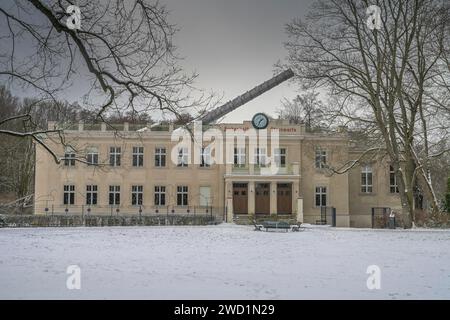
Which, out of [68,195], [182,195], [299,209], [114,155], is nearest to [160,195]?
[182,195]

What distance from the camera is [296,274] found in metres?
9.77

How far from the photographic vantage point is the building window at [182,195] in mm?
37625

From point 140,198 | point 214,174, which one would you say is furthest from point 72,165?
point 214,174

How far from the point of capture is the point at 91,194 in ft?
123

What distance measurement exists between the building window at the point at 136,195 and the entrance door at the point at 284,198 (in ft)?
33.0

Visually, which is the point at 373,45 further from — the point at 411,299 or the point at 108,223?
the point at 411,299

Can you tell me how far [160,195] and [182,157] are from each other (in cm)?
330

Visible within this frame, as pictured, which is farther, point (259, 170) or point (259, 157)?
point (259, 157)

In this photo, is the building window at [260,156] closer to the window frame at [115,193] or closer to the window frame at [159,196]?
the window frame at [159,196]

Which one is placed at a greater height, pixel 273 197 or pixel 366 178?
pixel 366 178

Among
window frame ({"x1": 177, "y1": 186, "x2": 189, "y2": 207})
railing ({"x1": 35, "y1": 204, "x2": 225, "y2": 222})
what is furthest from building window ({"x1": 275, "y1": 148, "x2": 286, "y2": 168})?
window frame ({"x1": 177, "y1": 186, "x2": 189, "y2": 207})

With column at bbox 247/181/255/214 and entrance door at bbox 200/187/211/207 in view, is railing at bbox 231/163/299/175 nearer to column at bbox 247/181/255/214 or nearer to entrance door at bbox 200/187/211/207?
column at bbox 247/181/255/214

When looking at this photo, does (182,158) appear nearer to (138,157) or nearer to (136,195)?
(138,157)
